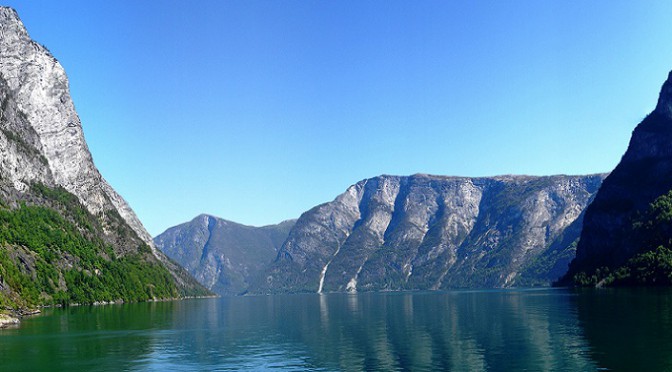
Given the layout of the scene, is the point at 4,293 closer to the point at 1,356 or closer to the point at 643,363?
the point at 1,356

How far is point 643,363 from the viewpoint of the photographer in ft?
219

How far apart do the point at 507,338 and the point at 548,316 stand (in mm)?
43803

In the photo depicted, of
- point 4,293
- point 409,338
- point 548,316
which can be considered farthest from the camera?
point 4,293

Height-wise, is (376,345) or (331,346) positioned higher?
(376,345)

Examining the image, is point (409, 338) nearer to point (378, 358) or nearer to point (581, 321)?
point (378, 358)

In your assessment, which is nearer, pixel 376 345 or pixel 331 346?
pixel 376 345

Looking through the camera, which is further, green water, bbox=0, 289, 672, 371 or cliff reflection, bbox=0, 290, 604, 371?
cliff reflection, bbox=0, 290, 604, 371

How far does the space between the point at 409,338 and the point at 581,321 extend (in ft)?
127

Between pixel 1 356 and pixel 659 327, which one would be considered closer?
pixel 1 356

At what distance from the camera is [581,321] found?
390 ft

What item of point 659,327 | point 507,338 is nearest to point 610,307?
point 659,327

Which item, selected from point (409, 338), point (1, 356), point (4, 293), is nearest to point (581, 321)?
point (409, 338)

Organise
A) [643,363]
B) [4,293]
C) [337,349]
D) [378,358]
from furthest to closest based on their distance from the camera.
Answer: [4,293], [337,349], [378,358], [643,363]

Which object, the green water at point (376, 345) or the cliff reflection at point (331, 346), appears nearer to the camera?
the green water at point (376, 345)
